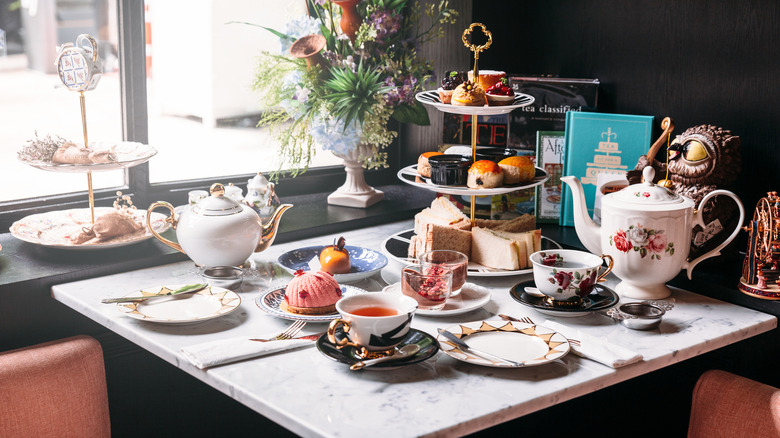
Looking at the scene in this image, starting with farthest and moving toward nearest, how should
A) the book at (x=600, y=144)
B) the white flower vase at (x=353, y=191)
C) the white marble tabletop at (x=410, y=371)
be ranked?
the white flower vase at (x=353, y=191), the book at (x=600, y=144), the white marble tabletop at (x=410, y=371)

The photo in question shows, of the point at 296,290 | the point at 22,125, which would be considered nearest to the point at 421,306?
the point at 296,290

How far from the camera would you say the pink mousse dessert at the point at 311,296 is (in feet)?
4.96

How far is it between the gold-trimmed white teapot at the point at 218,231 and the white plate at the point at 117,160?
18 centimetres

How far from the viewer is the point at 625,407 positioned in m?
2.06

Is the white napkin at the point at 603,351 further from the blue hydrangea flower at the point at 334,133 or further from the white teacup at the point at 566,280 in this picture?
the blue hydrangea flower at the point at 334,133

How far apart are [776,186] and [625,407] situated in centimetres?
66

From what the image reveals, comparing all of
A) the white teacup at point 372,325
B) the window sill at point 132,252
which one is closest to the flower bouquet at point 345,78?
the window sill at point 132,252

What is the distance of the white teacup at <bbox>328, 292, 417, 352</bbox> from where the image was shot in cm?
132

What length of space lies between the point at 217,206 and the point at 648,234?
0.90 metres

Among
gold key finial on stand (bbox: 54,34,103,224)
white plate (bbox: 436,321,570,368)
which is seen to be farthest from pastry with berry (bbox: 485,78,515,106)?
gold key finial on stand (bbox: 54,34,103,224)

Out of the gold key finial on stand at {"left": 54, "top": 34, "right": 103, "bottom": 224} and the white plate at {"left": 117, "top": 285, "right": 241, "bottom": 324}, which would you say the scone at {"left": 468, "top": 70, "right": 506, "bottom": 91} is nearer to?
the white plate at {"left": 117, "top": 285, "right": 241, "bottom": 324}

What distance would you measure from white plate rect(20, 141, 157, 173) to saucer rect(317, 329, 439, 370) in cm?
71

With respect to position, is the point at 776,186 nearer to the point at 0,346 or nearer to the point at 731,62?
the point at 731,62

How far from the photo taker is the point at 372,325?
132 cm
